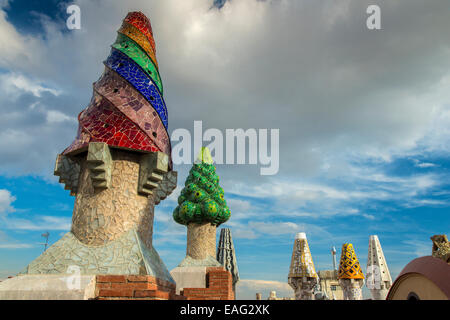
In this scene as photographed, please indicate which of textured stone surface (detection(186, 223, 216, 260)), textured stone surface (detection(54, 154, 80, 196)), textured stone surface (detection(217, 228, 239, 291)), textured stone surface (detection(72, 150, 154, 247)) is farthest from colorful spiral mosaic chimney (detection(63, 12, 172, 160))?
textured stone surface (detection(217, 228, 239, 291))

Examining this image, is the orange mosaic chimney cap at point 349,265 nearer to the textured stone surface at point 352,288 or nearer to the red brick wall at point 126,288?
the textured stone surface at point 352,288

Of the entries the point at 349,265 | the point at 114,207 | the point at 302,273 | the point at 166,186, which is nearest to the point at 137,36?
the point at 166,186

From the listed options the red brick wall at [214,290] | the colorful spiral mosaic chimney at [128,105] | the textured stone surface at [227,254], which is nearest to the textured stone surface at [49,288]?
the colorful spiral mosaic chimney at [128,105]

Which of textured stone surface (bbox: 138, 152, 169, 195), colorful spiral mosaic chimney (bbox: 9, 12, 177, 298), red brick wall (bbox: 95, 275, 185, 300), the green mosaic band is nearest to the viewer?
red brick wall (bbox: 95, 275, 185, 300)

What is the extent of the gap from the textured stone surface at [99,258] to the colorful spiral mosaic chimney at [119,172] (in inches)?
0.6

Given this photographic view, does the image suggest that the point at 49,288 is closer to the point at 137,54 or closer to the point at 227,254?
the point at 137,54

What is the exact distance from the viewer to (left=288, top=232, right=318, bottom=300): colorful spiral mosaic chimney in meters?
11.1

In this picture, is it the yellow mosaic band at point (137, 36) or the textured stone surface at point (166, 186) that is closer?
the yellow mosaic band at point (137, 36)

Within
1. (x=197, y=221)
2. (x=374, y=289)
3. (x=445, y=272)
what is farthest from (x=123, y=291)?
(x=374, y=289)

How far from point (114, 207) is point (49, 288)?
156 centimetres

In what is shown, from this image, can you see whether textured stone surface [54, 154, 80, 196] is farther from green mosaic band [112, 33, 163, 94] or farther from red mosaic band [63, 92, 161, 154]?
green mosaic band [112, 33, 163, 94]

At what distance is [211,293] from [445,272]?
4.64 m

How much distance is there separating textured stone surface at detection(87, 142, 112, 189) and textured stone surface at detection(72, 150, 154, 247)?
0.52ft

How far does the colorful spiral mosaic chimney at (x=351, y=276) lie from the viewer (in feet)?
46.3
